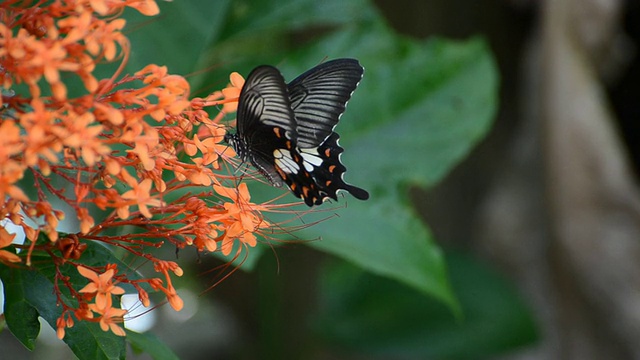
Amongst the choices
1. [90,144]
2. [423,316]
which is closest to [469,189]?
[423,316]

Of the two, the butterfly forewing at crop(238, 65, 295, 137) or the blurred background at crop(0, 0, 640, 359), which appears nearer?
the butterfly forewing at crop(238, 65, 295, 137)

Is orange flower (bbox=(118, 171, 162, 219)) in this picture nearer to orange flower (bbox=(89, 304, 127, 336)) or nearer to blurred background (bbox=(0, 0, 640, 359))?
orange flower (bbox=(89, 304, 127, 336))

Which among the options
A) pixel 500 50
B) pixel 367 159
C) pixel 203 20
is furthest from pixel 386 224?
pixel 500 50

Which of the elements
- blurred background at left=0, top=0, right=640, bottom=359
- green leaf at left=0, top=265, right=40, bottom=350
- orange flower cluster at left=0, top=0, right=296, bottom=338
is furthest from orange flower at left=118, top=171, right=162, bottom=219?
blurred background at left=0, top=0, right=640, bottom=359

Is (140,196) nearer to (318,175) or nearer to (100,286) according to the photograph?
(100,286)

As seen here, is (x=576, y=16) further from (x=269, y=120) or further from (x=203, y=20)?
(x=269, y=120)

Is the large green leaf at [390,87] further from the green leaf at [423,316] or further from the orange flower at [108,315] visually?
the orange flower at [108,315]
